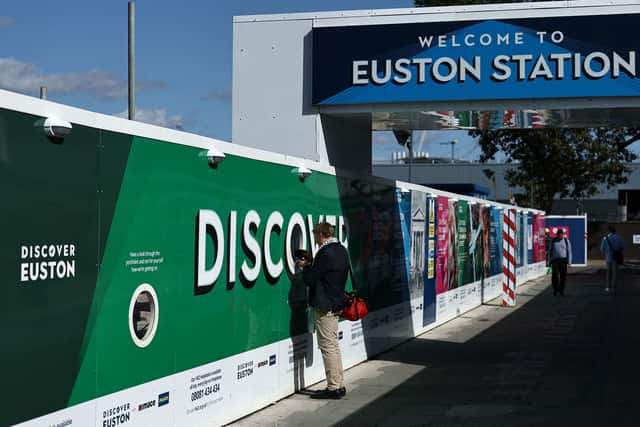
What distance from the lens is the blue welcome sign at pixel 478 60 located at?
1082 cm

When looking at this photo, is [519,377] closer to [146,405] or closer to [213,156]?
[213,156]

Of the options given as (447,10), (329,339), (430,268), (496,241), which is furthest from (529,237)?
(329,339)

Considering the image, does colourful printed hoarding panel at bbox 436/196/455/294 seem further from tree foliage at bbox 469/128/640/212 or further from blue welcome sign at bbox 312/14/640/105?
tree foliage at bbox 469/128/640/212

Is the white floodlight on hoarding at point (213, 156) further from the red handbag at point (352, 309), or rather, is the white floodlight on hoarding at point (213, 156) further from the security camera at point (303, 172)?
the red handbag at point (352, 309)

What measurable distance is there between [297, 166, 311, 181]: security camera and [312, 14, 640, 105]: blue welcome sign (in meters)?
1.34

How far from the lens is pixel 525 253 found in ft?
112

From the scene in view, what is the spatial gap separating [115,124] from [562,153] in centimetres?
4394

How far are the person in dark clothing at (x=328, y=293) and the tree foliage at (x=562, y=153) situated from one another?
36.9 meters

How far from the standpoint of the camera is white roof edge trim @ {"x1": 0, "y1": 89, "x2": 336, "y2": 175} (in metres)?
5.71

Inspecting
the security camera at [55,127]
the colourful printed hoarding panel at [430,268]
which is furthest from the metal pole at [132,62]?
the security camera at [55,127]

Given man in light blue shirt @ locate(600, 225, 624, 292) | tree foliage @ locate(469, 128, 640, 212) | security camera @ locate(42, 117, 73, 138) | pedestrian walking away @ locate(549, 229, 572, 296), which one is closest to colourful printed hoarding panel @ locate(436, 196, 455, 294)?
pedestrian walking away @ locate(549, 229, 572, 296)

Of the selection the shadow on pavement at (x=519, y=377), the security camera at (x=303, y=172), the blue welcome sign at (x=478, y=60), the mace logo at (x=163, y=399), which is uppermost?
the blue welcome sign at (x=478, y=60)

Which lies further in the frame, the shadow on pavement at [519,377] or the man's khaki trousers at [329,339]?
the man's khaki trousers at [329,339]

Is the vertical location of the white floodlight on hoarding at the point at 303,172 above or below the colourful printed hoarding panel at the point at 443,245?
above
